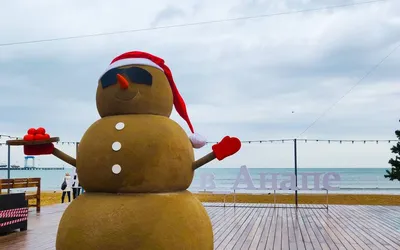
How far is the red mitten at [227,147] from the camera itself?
4023 millimetres

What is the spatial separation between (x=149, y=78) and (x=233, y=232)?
19.1ft

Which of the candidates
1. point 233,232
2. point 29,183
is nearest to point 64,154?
point 233,232

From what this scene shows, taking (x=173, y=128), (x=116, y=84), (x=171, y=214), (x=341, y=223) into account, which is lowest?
(x=341, y=223)

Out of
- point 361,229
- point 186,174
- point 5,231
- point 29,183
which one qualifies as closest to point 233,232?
point 361,229

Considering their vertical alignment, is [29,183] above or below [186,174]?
below

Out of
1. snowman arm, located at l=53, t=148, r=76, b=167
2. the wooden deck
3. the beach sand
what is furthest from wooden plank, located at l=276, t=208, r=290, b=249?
the beach sand

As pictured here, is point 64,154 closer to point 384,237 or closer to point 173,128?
point 173,128

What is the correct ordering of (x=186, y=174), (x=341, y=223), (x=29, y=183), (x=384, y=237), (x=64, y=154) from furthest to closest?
(x=29, y=183)
(x=341, y=223)
(x=384, y=237)
(x=64, y=154)
(x=186, y=174)

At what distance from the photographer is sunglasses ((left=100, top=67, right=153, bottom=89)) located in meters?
4.10

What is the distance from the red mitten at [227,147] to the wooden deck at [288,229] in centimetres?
405

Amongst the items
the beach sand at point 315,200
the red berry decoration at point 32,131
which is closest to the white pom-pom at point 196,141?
the red berry decoration at point 32,131

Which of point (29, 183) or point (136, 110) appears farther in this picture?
point (29, 183)

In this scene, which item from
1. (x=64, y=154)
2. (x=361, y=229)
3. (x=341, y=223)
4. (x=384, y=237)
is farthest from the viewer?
(x=341, y=223)

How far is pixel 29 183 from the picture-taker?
13227mm
